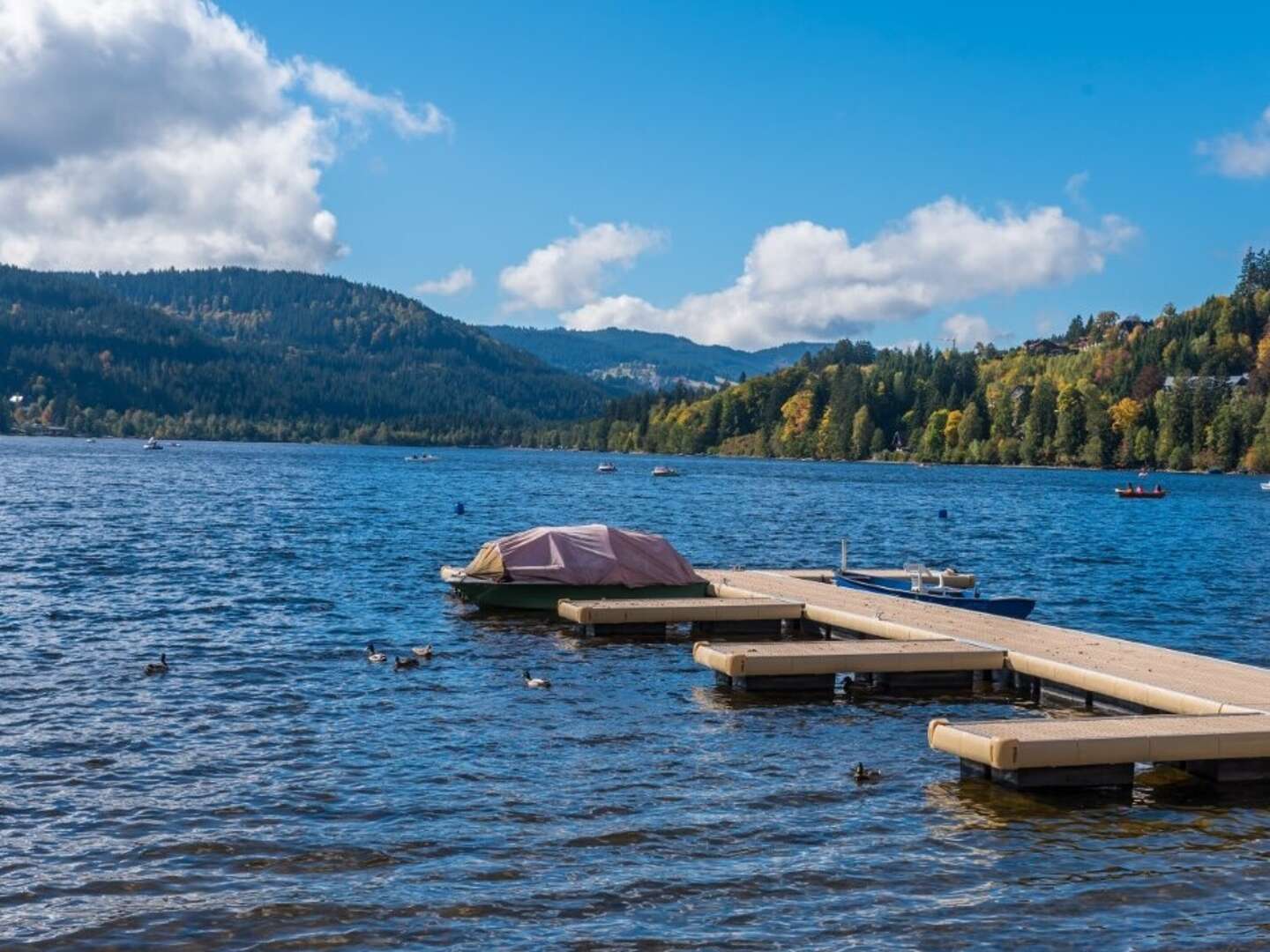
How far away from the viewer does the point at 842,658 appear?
30734 millimetres

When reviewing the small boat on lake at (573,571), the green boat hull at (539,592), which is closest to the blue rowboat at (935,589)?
the small boat on lake at (573,571)

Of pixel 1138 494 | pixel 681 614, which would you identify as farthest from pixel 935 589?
pixel 1138 494

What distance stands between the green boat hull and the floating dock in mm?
2472

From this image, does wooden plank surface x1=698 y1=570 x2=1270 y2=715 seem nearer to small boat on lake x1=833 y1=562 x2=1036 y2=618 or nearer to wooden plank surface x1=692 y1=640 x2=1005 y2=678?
small boat on lake x1=833 y1=562 x2=1036 y2=618

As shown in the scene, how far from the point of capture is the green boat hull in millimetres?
44031

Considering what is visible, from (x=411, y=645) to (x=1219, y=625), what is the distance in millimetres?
27312

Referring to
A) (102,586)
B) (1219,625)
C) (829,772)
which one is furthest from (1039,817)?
(102,586)

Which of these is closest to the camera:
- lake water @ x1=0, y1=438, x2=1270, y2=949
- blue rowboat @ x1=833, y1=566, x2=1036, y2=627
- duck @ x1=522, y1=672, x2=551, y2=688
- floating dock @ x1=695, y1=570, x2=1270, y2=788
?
lake water @ x1=0, y1=438, x2=1270, y2=949

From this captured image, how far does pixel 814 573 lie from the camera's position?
51438mm

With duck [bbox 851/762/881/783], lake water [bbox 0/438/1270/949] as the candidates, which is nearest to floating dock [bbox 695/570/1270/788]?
lake water [bbox 0/438/1270/949]

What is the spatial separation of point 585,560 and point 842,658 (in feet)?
50.4

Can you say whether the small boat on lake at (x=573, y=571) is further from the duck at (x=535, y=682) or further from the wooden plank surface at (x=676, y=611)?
the duck at (x=535, y=682)

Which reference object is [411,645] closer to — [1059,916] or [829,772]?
[829,772]

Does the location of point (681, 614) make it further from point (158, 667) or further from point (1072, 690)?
point (158, 667)
